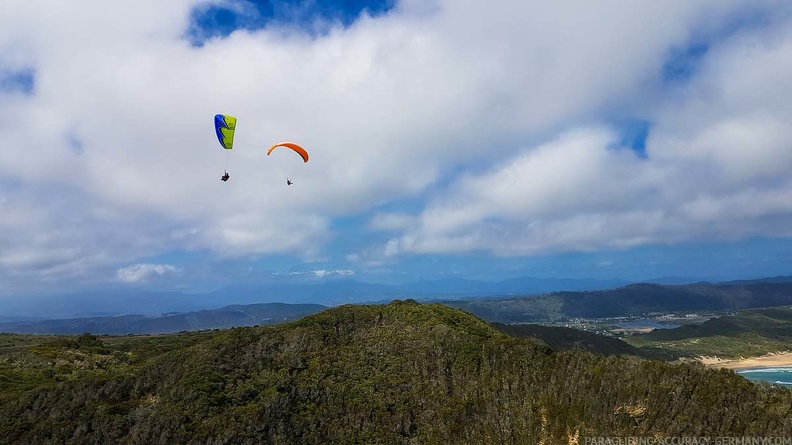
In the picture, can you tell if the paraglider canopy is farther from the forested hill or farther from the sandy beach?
the sandy beach

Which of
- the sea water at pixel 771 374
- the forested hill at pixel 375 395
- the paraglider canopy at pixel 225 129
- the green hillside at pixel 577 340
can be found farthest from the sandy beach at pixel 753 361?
the paraglider canopy at pixel 225 129

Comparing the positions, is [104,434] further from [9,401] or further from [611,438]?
[611,438]

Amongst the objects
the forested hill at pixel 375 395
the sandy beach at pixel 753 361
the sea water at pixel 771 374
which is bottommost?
the sandy beach at pixel 753 361

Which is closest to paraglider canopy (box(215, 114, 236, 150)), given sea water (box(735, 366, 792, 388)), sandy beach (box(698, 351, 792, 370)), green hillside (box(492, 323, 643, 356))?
green hillside (box(492, 323, 643, 356))

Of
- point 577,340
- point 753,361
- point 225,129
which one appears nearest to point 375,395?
point 225,129

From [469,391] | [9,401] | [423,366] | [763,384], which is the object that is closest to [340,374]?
[423,366]

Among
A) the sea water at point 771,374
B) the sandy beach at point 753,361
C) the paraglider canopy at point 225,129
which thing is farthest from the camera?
the sandy beach at point 753,361

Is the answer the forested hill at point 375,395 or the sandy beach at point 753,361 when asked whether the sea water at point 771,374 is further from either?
the forested hill at point 375,395
